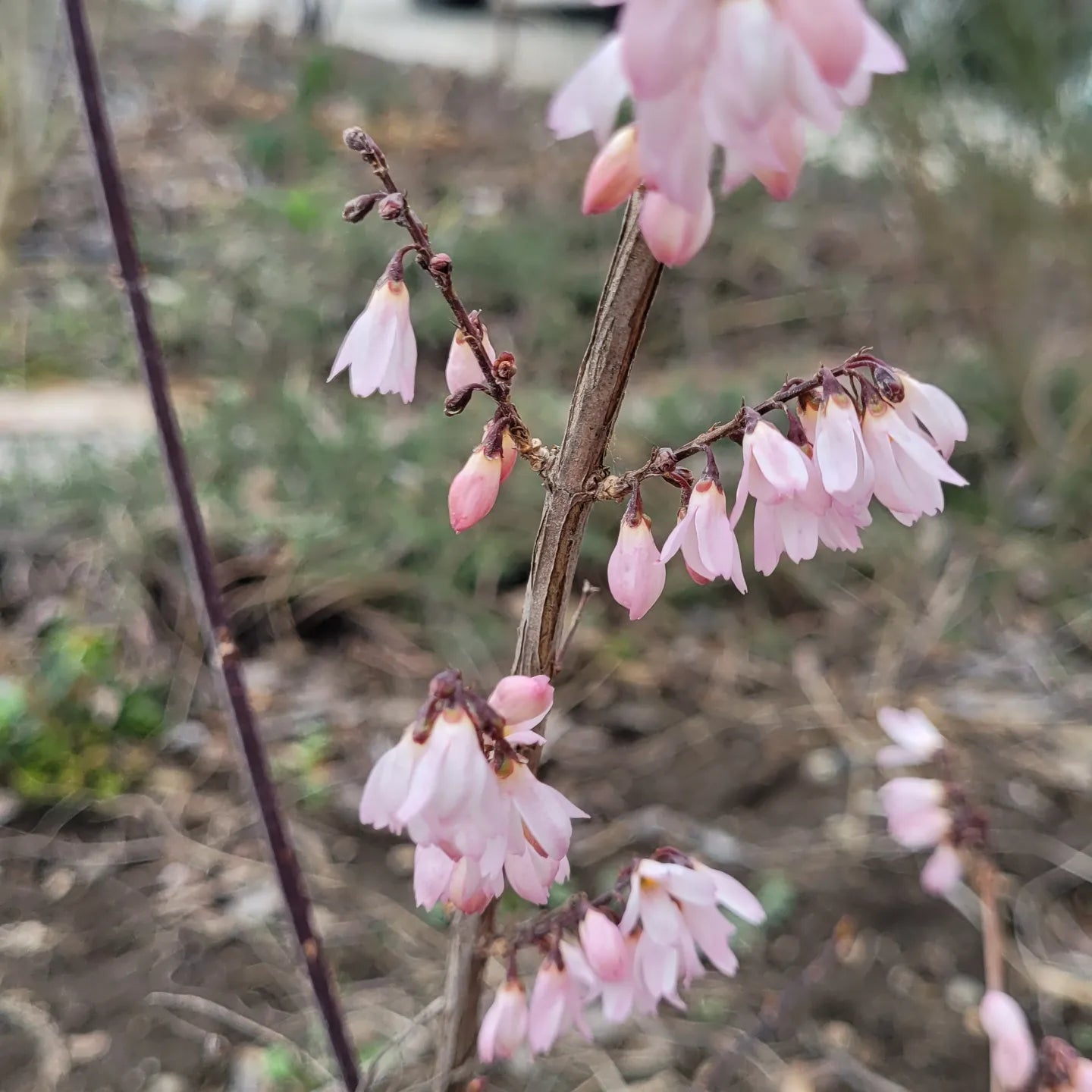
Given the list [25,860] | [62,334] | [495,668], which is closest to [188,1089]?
[25,860]

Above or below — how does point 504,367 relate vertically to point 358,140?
below

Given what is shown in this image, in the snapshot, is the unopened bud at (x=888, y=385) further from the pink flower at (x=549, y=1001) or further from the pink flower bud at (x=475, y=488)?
the pink flower at (x=549, y=1001)

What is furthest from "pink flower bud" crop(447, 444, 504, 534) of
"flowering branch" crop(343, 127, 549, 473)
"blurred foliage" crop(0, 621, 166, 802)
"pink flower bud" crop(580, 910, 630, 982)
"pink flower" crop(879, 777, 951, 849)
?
"blurred foliage" crop(0, 621, 166, 802)

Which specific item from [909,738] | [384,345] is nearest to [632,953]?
[384,345]

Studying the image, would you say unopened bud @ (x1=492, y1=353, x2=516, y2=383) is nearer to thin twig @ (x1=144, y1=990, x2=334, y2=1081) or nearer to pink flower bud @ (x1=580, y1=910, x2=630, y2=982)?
pink flower bud @ (x1=580, y1=910, x2=630, y2=982)

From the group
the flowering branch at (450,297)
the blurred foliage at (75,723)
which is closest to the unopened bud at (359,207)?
the flowering branch at (450,297)

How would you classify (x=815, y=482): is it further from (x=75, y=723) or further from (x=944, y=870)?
(x=75, y=723)
